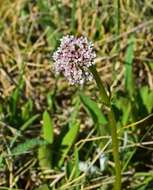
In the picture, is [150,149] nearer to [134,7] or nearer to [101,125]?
[101,125]

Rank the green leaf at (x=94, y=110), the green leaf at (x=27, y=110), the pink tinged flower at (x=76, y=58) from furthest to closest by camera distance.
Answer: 1. the green leaf at (x=27, y=110)
2. the green leaf at (x=94, y=110)
3. the pink tinged flower at (x=76, y=58)

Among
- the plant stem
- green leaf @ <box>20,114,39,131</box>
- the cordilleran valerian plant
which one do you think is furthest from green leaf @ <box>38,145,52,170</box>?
the cordilleran valerian plant

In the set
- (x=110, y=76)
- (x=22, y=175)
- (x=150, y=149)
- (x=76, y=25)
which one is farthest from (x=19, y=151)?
(x=76, y=25)

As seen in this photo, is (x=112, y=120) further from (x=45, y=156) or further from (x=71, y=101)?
(x=71, y=101)

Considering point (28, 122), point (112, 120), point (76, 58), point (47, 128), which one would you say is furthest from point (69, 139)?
point (76, 58)

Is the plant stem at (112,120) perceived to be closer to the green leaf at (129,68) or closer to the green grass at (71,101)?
the green grass at (71,101)

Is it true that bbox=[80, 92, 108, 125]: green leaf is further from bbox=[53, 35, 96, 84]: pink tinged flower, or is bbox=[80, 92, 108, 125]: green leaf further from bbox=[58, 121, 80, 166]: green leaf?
bbox=[53, 35, 96, 84]: pink tinged flower

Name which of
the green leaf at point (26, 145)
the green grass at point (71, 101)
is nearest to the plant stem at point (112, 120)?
the green grass at point (71, 101)

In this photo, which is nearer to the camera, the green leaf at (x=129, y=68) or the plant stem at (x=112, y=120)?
the plant stem at (x=112, y=120)
